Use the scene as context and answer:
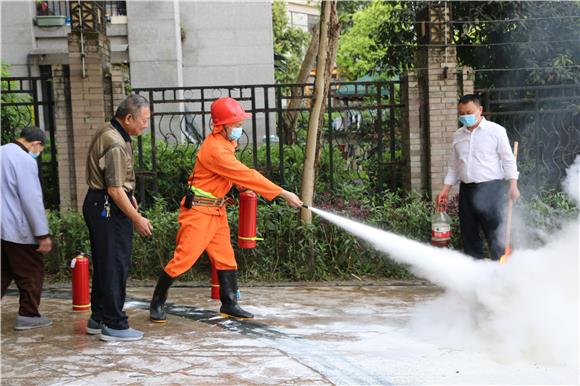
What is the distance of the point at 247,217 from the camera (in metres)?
6.41

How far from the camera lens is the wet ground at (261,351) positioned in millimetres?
4609

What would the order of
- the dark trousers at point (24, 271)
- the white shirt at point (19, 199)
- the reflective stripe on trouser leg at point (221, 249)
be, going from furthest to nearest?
the reflective stripe on trouser leg at point (221, 249) → the dark trousers at point (24, 271) → the white shirt at point (19, 199)

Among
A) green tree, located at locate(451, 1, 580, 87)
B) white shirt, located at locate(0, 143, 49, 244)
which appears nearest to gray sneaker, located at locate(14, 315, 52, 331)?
white shirt, located at locate(0, 143, 49, 244)

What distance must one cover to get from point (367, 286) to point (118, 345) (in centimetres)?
324

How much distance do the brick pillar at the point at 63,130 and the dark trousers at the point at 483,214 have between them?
209 inches

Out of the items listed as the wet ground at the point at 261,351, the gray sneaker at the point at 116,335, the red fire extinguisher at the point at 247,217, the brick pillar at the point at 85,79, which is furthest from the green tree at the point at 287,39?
the gray sneaker at the point at 116,335

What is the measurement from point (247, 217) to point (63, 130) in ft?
Answer: 13.4

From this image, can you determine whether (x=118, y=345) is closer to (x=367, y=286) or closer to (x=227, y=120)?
(x=227, y=120)

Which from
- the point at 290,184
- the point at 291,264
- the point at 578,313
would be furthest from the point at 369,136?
the point at 578,313

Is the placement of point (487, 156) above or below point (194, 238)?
above

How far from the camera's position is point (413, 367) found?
4781mm

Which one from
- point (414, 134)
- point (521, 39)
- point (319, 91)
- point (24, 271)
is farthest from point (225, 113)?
point (521, 39)

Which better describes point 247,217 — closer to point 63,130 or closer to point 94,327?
point 94,327

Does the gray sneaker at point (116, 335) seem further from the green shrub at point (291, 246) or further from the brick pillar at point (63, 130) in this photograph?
the brick pillar at point (63, 130)
